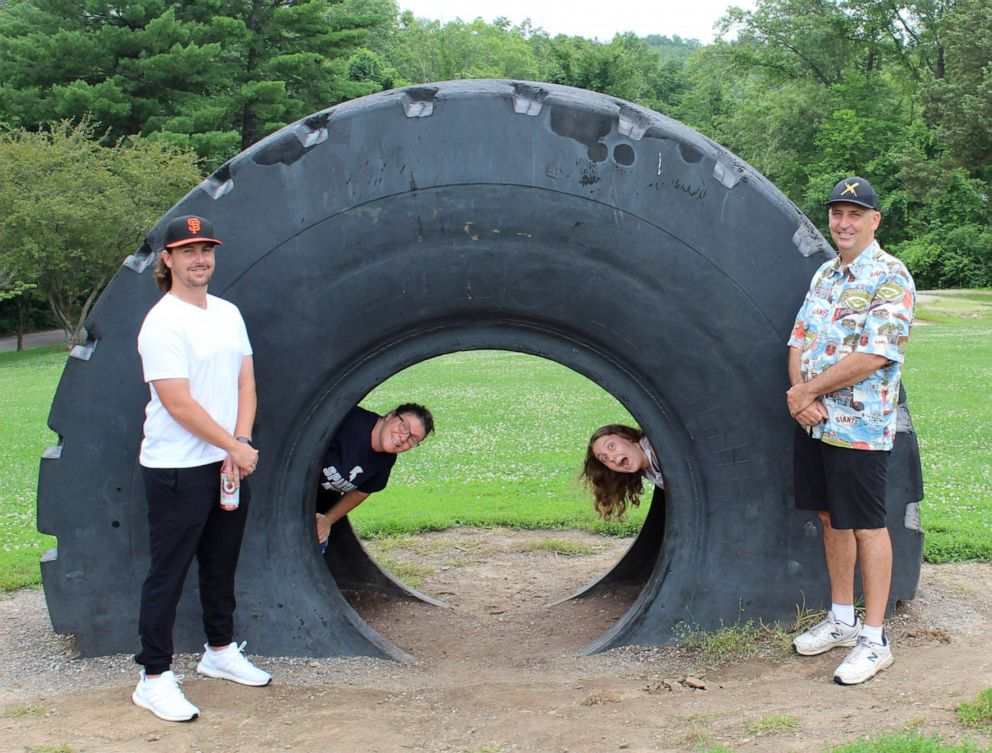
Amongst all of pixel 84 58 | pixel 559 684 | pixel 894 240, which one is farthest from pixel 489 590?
pixel 894 240

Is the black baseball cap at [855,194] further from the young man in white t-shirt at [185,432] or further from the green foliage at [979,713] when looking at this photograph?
the young man in white t-shirt at [185,432]

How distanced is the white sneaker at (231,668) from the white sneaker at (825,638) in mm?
2096

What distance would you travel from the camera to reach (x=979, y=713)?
3.43 metres

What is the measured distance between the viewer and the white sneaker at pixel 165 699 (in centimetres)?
380

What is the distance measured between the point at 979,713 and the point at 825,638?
81 centimetres

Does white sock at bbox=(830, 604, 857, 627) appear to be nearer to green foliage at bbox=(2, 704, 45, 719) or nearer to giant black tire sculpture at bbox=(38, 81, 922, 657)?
giant black tire sculpture at bbox=(38, 81, 922, 657)

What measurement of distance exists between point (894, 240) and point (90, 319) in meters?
49.9

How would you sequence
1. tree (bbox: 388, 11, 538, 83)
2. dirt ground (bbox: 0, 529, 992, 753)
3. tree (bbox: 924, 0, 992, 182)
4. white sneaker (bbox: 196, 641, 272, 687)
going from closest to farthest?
dirt ground (bbox: 0, 529, 992, 753) < white sneaker (bbox: 196, 641, 272, 687) < tree (bbox: 924, 0, 992, 182) < tree (bbox: 388, 11, 538, 83)

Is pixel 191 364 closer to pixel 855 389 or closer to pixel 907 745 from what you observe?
pixel 855 389

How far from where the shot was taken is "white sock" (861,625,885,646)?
13.3ft

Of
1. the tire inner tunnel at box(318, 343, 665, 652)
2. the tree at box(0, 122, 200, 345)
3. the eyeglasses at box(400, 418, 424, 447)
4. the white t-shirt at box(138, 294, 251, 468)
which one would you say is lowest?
the tire inner tunnel at box(318, 343, 665, 652)

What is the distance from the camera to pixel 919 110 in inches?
2175

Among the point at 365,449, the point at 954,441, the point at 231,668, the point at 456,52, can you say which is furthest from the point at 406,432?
the point at 456,52

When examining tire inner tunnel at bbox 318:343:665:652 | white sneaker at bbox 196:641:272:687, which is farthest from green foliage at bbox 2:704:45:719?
tire inner tunnel at bbox 318:343:665:652
